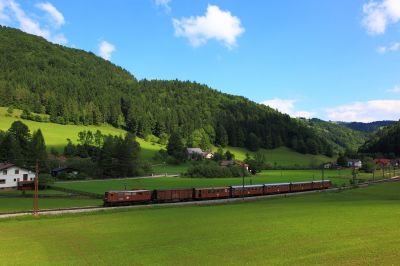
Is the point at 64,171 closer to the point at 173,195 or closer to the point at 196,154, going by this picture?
the point at 173,195

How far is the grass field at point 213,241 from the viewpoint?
21766 mm

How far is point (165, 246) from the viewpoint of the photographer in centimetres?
2634

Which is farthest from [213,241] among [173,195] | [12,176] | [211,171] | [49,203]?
[211,171]

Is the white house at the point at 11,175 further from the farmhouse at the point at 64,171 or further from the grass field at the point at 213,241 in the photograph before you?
the grass field at the point at 213,241

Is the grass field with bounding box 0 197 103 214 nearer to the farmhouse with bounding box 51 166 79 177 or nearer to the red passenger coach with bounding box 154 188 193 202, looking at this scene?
the red passenger coach with bounding box 154 188 193 202

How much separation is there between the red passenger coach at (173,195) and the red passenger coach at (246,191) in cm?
945

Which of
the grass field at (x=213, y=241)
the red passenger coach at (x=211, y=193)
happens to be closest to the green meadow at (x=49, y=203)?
the red passenger coach at (x=211, y=193)

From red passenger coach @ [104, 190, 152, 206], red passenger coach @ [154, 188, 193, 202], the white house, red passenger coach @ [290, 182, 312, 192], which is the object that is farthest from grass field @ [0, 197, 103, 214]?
red passenger coach @ [290, 182, 312, 192]

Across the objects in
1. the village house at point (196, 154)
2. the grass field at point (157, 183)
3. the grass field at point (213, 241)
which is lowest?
the grass field at point (213, 241)

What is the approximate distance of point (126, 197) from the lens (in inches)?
2474

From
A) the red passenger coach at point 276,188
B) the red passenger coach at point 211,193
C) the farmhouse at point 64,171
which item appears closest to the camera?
the red passenger coach at point 211,193

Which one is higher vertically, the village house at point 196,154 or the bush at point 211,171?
the village house at point 196,154

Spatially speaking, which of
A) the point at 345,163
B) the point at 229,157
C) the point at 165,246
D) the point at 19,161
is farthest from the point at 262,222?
the point at 345,163

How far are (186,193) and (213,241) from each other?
42379 mm
